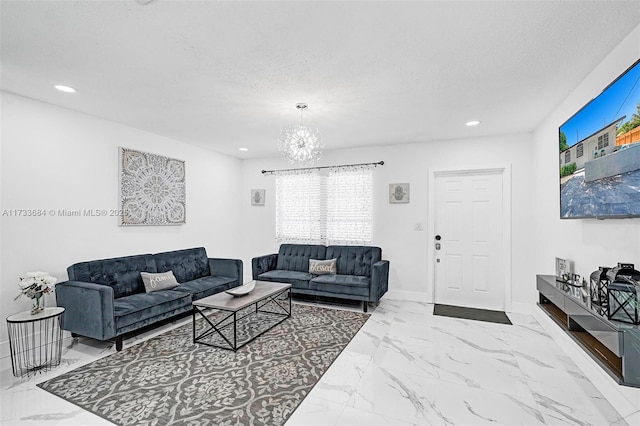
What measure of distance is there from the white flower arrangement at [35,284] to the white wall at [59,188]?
0.40 m

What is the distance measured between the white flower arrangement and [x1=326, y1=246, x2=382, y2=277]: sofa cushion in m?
3.49

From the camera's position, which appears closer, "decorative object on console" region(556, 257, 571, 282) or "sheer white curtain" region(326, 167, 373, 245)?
"decorative object on console" region(556, 257, 571, 282)

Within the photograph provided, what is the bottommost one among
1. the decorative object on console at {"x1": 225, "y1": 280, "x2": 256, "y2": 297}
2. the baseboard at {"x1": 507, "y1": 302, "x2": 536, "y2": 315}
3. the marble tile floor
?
the marble tile floor

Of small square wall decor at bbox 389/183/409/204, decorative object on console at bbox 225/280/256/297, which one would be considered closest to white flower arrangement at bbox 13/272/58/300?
decorative object on console at bbox 225/280/256/297

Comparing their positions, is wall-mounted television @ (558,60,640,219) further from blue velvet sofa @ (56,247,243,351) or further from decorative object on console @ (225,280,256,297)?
blue velvet sofa @ (56,247,243,351)

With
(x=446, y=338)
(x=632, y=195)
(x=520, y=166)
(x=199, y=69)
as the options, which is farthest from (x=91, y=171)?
(x=520, y=166)

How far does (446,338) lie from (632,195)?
2.17 metres

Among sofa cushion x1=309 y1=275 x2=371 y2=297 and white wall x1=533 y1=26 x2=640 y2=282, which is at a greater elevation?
white wall x1=533 y1=26 x2=640 y2=282

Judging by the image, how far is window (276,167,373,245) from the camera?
5090mm

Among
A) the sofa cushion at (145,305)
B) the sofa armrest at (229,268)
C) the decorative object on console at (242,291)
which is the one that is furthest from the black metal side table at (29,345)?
the sofa armrest at (229,268)

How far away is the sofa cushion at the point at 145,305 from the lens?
116 inches

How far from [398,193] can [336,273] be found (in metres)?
1.63

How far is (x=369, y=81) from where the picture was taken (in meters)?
2.64

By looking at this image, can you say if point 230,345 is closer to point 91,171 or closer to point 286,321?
point 286,321
